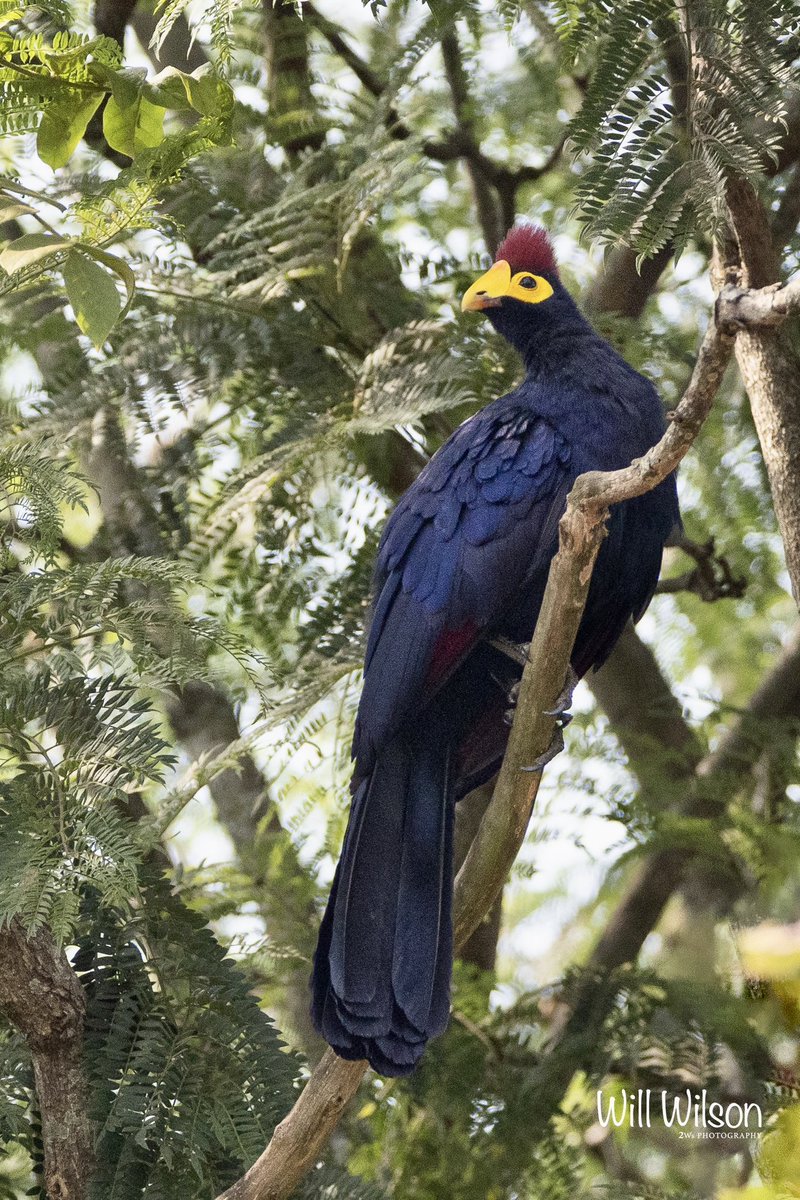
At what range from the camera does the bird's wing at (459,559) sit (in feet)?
10.9

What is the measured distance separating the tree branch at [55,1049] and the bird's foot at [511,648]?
127 centimetres

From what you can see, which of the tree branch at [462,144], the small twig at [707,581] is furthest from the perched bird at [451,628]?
the tree branch at [462,144]

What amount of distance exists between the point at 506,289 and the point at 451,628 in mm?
1137

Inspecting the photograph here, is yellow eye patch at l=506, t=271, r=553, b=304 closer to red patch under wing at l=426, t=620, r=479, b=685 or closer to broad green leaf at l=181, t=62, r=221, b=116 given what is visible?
red patch under wing at l=426, t=620, r=479, b=685

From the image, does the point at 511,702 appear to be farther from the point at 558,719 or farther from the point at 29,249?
the point at 29,249

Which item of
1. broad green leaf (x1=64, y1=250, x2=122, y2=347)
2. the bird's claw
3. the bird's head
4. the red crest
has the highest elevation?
the red crest

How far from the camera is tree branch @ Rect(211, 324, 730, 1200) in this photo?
245 cm

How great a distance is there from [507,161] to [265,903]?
333 centimetres

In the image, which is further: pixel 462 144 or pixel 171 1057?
pixel 462 144

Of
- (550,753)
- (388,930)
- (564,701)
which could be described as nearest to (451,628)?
(564,701)

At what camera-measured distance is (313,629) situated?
4.45 m

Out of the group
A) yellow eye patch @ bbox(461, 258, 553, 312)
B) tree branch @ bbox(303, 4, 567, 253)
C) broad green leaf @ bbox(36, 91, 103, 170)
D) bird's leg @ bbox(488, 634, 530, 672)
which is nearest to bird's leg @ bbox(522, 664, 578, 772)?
bird's leg @ bbox(488, 634, 530, 672)

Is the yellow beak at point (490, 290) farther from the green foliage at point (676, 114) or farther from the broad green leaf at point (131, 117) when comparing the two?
the broad green leaf at point (131, 117)

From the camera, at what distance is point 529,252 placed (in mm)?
4027
